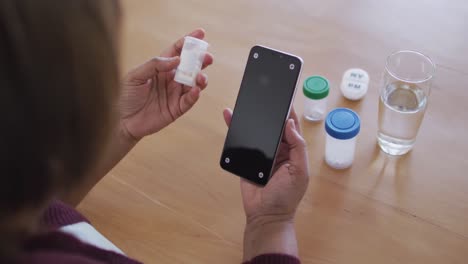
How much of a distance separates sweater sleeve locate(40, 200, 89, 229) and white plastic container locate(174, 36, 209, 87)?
24 cm

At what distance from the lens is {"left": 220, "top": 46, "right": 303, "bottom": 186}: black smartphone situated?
2.32 ft

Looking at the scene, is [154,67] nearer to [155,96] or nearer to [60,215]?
[155,96]

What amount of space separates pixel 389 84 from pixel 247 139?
0.73 feet

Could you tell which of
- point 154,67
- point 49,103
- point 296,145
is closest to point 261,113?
point 296,145

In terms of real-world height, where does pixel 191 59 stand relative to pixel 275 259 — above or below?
above

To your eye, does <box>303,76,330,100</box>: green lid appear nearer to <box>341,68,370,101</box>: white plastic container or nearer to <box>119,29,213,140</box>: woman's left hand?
<box>341,68,370,101</box>: white plastic container

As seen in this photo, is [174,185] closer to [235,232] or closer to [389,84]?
[235,232]

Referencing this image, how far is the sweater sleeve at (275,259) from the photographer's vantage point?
646 millimetres

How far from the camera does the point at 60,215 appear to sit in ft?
2.20

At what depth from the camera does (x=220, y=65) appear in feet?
2.91

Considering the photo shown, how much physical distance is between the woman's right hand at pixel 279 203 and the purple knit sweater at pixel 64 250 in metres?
0.02

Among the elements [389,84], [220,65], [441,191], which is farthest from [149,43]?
[441,191]

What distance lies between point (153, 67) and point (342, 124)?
0.29m

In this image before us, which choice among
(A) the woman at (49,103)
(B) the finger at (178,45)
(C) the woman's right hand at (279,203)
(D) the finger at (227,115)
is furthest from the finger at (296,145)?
(A) the woman at (49,103)
